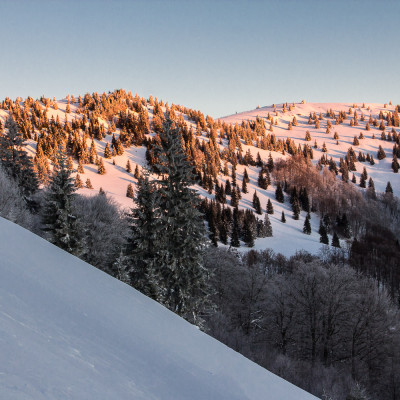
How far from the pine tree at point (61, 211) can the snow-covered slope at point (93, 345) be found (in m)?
12.6

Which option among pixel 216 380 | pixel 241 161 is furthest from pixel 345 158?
pixel 216 380

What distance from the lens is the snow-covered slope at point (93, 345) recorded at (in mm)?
2684

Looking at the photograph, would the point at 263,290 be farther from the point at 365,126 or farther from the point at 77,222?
the point at 365,126

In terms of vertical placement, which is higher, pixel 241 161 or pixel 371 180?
pixel 241 161

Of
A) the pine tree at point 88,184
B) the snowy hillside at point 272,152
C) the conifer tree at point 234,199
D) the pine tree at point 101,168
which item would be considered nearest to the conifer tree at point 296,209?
the snowy hillside at point 272,152

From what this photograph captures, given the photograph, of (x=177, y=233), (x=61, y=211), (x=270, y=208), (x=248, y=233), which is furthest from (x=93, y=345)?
(x=270, y=208)

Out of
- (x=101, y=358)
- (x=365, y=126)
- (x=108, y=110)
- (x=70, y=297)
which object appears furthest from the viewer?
(x=365, y=126)

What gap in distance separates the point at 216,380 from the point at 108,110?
12338cm

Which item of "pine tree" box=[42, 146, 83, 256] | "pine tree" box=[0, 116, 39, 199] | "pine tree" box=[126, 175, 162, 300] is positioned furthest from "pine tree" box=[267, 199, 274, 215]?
"pine tree" box=[42, 146, 83, 256]

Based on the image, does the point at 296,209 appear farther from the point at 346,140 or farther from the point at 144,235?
the point at 346,140

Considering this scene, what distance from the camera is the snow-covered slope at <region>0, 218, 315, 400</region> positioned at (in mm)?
2684

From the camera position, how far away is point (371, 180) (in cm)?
10512

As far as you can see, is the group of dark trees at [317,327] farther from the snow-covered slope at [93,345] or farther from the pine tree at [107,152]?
the pine tree at [107,152]

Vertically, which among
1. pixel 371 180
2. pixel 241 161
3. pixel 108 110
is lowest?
pixel 371 180
